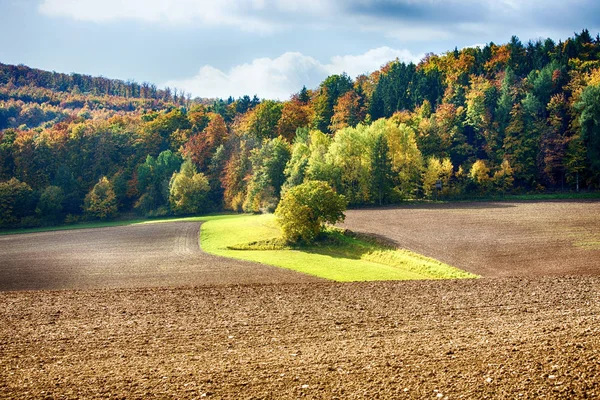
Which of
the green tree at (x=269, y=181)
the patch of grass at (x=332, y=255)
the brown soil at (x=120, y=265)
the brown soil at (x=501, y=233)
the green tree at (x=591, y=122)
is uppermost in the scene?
the green tree at (x=591, y=122)

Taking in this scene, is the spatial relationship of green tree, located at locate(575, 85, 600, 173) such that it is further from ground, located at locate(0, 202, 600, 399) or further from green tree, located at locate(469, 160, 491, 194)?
ground, located at locate(0, 202, 600, 399)

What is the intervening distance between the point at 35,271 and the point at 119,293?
14.3m

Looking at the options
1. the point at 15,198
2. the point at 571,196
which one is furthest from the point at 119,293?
the point at 15,198

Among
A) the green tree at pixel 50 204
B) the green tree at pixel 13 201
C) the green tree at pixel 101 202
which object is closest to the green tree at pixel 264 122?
the green tree at pixel 101 202

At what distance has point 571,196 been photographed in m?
69.0

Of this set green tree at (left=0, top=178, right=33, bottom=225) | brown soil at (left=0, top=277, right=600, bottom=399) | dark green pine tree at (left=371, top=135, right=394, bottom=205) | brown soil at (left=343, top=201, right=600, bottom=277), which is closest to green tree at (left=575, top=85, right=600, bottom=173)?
brown soil at (left=343, top=201, right=600, bottom=277)

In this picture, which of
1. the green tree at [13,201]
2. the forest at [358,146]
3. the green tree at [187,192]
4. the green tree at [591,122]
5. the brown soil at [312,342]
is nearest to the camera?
the brown soil at [312,342]

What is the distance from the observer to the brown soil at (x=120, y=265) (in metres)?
33.3

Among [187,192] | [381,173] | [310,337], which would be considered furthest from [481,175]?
[310,337]

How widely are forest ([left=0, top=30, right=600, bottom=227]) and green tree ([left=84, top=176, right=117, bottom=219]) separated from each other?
0.24 metres

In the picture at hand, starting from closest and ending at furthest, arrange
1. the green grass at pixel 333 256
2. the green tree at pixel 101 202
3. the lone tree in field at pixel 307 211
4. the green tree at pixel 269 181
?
the green grass at pixel 333 256
the lone tree in field at pixel 307 211
the green tree at pixel 269 181
the green tree at pixel 101 202

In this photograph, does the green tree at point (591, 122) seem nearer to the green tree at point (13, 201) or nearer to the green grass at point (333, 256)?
the green grass at point (333, 256)

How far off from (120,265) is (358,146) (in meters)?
46.2

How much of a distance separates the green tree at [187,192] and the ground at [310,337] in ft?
190
